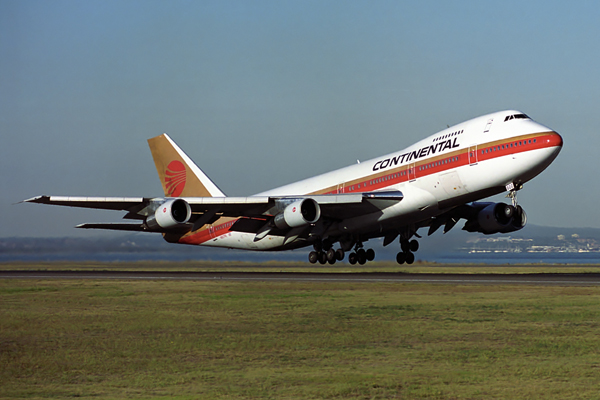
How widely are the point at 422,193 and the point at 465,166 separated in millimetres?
3064

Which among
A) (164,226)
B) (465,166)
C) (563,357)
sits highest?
(465,166)

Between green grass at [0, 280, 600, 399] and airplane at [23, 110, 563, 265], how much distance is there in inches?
448

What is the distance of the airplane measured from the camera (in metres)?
32.2

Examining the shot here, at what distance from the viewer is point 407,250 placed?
143 feet

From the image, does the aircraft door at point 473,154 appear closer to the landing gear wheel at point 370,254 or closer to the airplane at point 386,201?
the airplane at point 386,201

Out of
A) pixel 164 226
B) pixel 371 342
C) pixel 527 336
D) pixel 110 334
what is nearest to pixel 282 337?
pixel 371 342

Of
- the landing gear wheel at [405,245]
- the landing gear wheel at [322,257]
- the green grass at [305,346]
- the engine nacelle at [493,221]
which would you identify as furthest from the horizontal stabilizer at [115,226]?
the green grass at [305,346]

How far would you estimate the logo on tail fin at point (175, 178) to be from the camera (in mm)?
51500

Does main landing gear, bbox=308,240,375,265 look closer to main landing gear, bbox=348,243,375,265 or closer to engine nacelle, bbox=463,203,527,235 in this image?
main landing gear, bbox=348,243,375,265

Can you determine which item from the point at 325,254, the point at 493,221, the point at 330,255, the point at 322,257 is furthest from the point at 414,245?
the point at 322,257

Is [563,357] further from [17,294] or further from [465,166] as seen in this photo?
[465,166]

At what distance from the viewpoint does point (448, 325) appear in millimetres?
14891

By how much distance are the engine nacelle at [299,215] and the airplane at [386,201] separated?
0.06 metres

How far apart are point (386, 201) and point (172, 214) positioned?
1184 centimetres
